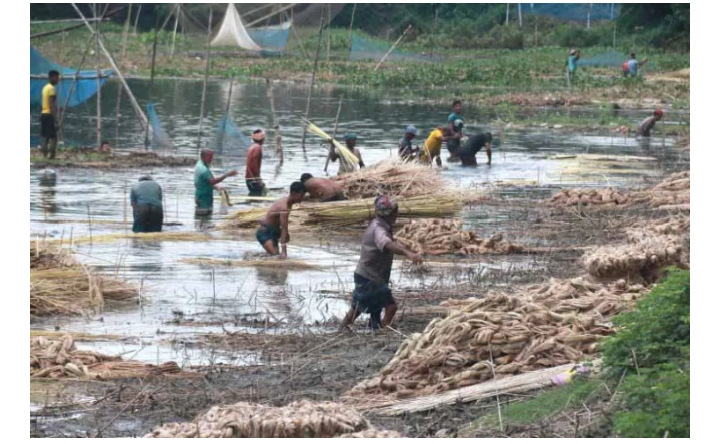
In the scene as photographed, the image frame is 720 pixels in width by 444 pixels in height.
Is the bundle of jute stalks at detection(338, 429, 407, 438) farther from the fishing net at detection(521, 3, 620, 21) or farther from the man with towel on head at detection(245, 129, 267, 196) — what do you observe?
the fishing net at detection(521, 3, 620, 21)

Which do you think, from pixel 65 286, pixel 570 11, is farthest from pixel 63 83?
pixel 570 11

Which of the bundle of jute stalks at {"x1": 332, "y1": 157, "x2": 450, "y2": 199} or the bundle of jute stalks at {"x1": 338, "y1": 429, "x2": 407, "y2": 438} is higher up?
the bundle of jute stalks at {"x1": 332, "y1": 157, "x2": 450, "y2": 199}

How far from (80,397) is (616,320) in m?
3.40

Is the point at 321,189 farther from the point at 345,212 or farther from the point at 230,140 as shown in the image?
the point at 230,140

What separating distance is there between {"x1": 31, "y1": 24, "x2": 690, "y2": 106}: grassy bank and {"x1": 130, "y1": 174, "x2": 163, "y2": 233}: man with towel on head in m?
22.2

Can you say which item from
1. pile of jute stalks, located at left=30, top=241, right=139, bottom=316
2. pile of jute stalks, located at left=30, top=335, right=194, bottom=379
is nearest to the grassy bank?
pile of jute stalks, located at left=30, top=241, right=139, bottom=316

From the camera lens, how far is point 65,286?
10.6m

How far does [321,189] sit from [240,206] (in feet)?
8.77

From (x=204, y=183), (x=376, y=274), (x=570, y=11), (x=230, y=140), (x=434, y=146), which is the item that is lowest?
(x=376, y=274)

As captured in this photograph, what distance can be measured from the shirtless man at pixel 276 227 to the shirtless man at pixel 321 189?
1544mm

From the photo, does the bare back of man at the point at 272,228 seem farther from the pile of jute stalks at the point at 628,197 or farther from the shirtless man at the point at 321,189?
the pile of jute stalks at the point at 628,197

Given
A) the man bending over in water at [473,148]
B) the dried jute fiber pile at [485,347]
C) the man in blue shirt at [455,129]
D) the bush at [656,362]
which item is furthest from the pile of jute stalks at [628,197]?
the bush at [656,362]

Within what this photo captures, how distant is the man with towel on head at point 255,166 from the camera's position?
58.7 feet

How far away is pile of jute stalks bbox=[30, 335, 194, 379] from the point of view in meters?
8.20
